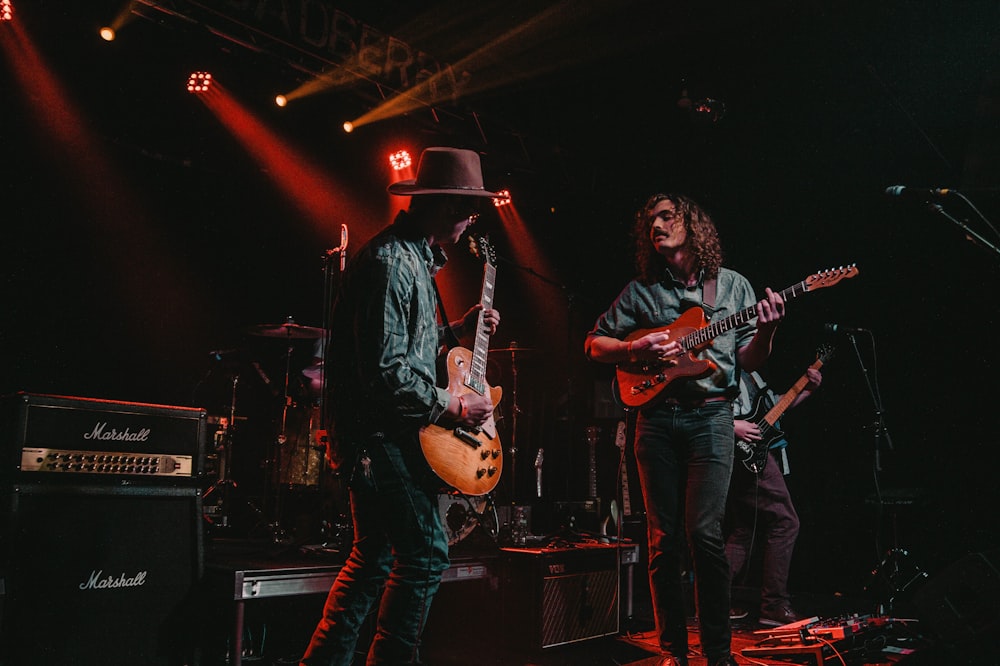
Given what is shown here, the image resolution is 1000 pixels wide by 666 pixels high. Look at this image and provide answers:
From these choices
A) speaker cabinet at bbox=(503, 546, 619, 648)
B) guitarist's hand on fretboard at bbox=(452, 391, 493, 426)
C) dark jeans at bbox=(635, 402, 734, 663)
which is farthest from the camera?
speaker cabinet at bbox=(503, 546, 619, 648)

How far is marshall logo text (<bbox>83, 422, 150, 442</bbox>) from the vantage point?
3459mm

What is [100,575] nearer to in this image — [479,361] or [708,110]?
[479,361]

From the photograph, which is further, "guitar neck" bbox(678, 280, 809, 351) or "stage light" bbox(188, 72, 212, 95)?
"stage light" bbox(188, 72, 212, 95)

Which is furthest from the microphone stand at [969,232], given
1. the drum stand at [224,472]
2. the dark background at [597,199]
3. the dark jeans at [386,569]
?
the drum stand at [224,472]

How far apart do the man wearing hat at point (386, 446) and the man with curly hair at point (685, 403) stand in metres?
1.12

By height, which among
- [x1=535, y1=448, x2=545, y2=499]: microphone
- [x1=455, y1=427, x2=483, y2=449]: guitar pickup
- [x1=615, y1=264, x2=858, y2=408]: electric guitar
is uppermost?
[x1=615, y1=264, x2=858, y2=408]: electric guitar

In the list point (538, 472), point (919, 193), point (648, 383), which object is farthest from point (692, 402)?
point (538, 472)

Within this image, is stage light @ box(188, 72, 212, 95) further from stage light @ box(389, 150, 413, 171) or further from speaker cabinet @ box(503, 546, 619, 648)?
speaker cabinet @ box(503, 546, 619, 648)

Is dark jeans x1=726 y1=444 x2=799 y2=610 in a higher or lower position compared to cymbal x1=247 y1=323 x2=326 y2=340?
lower

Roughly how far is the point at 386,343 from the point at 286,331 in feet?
12.5

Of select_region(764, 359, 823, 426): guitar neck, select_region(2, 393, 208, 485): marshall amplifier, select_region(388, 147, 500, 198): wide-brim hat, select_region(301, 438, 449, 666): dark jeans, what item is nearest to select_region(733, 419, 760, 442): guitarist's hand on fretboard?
select_region(764, 359, 823, 426): guitar neck

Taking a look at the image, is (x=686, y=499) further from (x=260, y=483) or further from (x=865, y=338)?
(x=260, y=483)

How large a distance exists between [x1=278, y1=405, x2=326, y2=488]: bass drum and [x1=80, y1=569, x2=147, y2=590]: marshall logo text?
98.3 inches

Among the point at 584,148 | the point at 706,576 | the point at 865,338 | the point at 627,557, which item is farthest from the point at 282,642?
the point at 584,148
